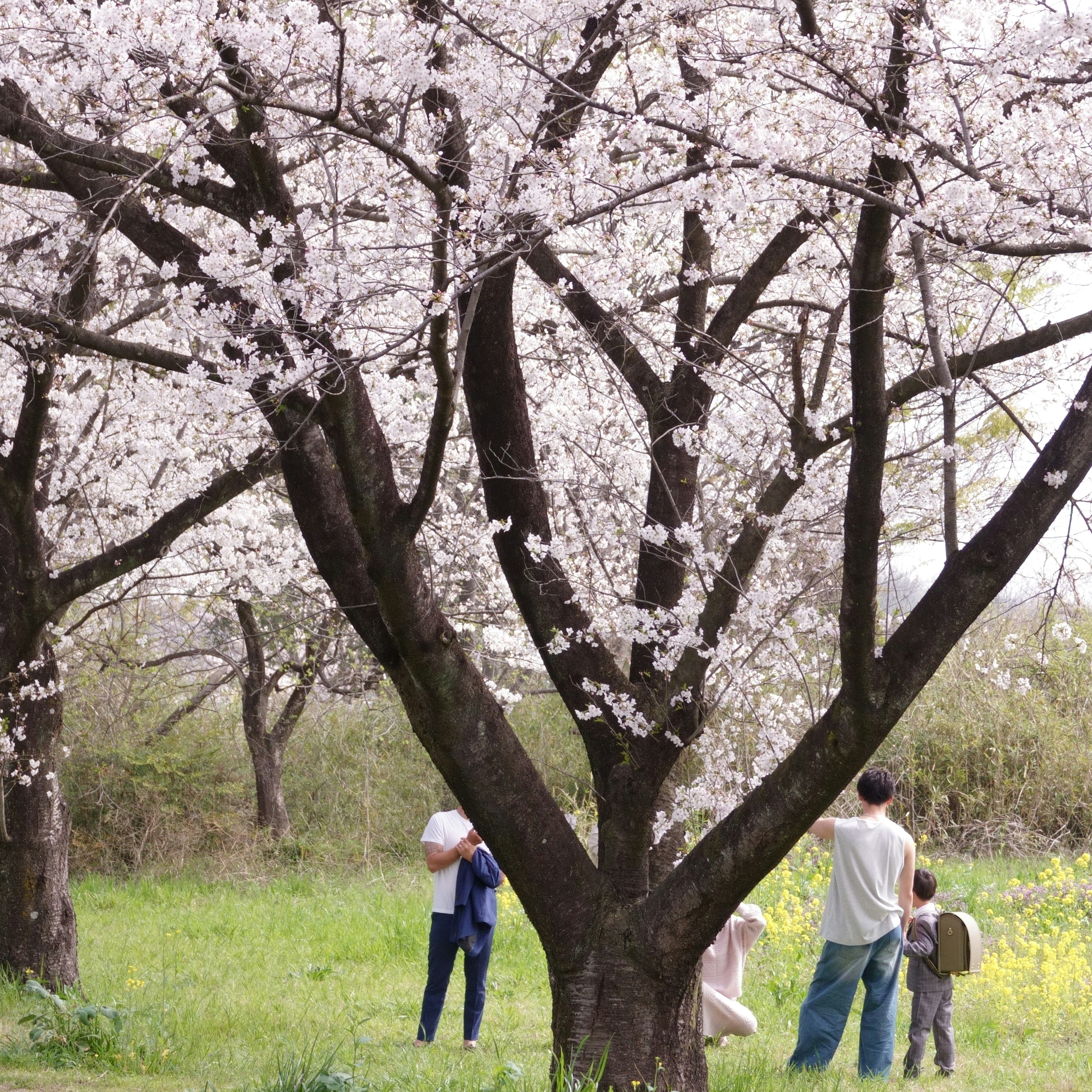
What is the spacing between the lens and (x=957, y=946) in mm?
4770

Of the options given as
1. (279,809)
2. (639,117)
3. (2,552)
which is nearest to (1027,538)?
(639,117)

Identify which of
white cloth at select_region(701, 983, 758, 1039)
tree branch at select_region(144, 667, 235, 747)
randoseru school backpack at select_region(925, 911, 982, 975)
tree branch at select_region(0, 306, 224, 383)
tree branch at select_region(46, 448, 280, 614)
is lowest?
white cloth at select_region(701, 983, 758, 1039)

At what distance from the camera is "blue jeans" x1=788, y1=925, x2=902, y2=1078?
4777 millimetres

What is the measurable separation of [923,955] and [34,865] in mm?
4390

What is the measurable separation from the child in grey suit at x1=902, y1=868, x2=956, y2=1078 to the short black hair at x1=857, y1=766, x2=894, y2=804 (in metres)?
0.57

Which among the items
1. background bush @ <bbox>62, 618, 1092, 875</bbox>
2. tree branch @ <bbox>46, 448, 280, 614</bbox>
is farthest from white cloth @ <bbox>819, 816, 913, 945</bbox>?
background bush @ <bbox>62, 618, 1092, 875</bbox>

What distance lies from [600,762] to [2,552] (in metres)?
3.73

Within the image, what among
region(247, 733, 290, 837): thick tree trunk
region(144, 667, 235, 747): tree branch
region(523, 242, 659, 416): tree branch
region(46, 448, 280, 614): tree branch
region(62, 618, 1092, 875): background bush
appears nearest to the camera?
region(523, 242, 659, 416): tree branch

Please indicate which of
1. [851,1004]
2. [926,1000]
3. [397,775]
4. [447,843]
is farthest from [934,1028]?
[397,775]

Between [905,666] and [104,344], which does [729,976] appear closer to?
[905,666]

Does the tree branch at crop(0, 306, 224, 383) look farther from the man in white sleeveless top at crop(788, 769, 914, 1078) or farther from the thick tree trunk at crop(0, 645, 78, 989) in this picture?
the man in white sleeveless top at crop(788, 769, 914, 1078)

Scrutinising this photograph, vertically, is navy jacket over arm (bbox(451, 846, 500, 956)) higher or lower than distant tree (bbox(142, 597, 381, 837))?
lower

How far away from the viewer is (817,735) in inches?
133

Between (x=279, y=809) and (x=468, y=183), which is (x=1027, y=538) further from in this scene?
(x=279, y=809)
